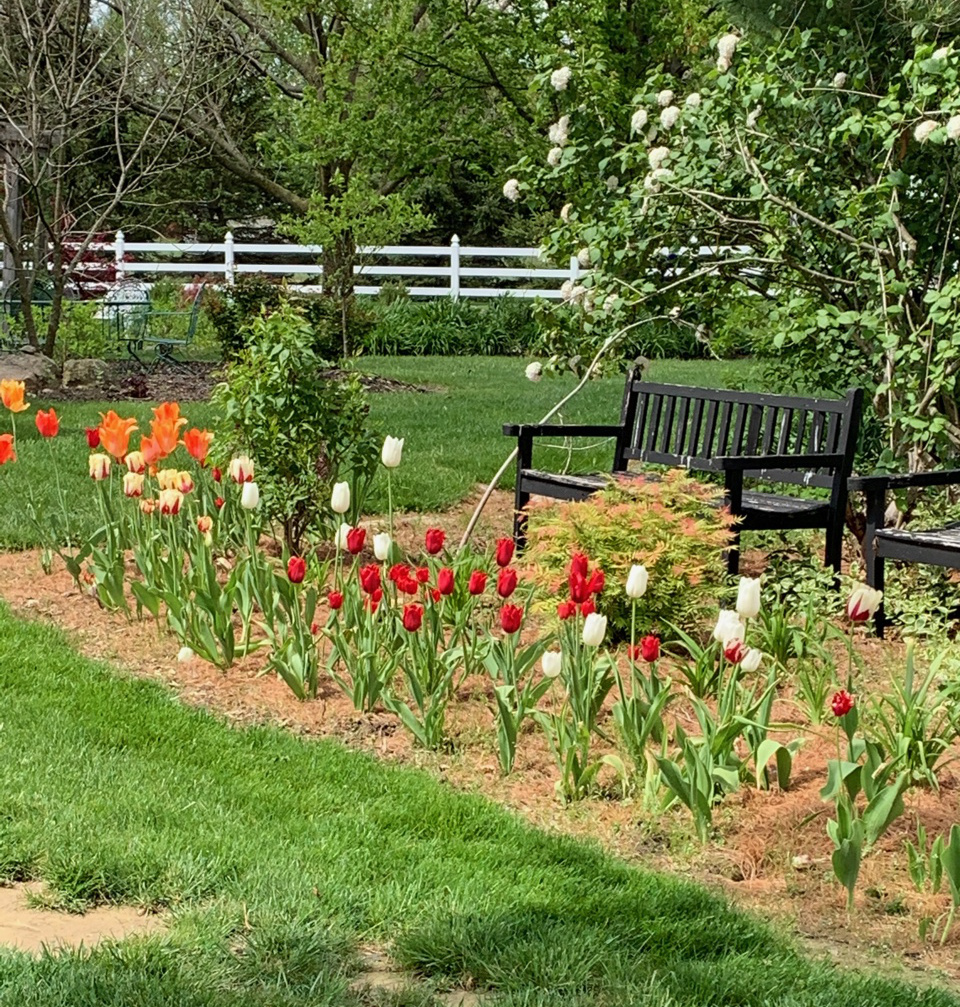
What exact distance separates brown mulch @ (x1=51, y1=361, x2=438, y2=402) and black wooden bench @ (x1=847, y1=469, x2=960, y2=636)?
242 inches

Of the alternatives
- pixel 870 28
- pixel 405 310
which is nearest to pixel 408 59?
pixel 405 310

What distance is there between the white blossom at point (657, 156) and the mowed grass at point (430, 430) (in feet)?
4.75

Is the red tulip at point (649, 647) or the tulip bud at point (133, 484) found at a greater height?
the tulip bud at point (133, 484)

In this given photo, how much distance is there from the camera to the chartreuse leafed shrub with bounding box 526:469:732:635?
4.99 m

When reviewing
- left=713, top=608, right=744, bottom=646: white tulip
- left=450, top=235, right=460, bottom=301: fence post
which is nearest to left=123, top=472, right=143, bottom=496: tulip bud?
left=713, top=608, right=744, bottom=646: white tulip

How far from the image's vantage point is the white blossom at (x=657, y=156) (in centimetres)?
636

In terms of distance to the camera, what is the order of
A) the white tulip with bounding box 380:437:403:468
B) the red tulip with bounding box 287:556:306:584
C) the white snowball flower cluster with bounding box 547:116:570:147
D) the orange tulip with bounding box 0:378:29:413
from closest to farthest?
the red tulip with bounding box 287:556:306:584 < the white tulip with bounding box 380:437:403:468 < the orange tulip with bounding box 0:378:29:413 < the white snowball flower cluster with bounding box 547:116:570:147

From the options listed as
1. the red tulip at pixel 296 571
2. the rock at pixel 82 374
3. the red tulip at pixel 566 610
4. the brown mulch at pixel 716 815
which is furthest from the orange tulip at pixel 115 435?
the rock at pixel 82 374

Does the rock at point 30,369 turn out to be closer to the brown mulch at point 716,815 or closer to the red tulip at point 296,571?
the brown mulch at point 716,815

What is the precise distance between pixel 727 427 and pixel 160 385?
26.6 ft

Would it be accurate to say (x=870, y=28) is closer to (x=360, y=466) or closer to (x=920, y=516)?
(x=920, y=516)

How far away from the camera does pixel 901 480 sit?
566cm

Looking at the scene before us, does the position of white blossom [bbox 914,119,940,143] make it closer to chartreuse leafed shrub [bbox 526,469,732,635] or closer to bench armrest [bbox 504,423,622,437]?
chartreuse leafed shrub [bbox 526,469,732,635]

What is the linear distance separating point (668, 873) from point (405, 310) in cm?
1749
